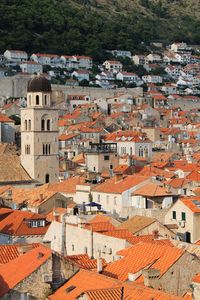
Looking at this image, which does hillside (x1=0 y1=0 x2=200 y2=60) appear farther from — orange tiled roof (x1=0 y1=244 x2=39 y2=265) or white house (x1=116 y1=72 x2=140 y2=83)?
orange tiled roof (x1=0 y1=244 x2=39 y2=265)

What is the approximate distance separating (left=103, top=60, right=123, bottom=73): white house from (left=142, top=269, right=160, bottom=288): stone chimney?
132 meters

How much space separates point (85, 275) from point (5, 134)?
58.2 meters

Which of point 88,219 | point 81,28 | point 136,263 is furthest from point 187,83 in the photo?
point 136,263

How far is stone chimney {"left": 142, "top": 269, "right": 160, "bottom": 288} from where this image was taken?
20.3m

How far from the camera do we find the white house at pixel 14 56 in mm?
139825

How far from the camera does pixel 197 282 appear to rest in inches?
720

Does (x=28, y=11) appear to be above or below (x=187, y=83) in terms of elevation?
above

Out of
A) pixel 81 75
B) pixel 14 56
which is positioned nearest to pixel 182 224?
pixel 81 75

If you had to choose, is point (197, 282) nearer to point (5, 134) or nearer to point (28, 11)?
point (5, 134)

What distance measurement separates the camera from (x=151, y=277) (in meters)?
20.4

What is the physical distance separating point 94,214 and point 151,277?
15.7 m

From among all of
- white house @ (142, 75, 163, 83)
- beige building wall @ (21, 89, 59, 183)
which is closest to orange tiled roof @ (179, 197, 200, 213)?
beige building wall @ (21, 89, 59, 183)

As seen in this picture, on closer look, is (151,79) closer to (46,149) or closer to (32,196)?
(46,149)

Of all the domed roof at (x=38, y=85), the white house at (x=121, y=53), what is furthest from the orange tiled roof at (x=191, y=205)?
the white house at (x=121, y=53)
